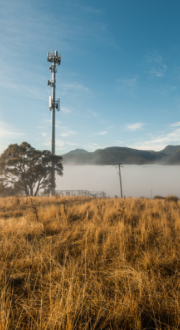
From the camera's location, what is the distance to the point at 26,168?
97.2 feet

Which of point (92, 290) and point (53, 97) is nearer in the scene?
point (92, 290)

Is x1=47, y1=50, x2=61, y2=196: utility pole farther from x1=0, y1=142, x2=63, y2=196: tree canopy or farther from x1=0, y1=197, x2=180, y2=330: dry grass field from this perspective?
x1=0, y1=197, x2=180, y2=330: dry grass field

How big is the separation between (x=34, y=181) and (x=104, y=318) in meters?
29.7

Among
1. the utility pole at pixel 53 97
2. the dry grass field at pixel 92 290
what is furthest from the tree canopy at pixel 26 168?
the dry grass field at pixel 92 290

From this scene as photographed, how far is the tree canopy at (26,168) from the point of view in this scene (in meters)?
28.9

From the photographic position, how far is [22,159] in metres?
29.8

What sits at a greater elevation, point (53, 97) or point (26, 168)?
point (53, 97)

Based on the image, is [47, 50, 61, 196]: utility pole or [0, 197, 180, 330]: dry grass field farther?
[47, 50, 61, 196]: utility pole

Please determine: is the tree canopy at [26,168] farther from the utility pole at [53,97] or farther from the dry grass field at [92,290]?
the dry grass field at [92,290]

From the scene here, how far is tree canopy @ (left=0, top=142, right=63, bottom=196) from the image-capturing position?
2886 centimetres

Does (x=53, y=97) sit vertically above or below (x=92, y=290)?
above

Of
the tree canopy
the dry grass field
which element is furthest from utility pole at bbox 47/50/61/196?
the dry grass field

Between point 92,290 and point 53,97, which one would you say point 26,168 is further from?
point 92,290

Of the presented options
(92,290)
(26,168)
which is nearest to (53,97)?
(26,168)
